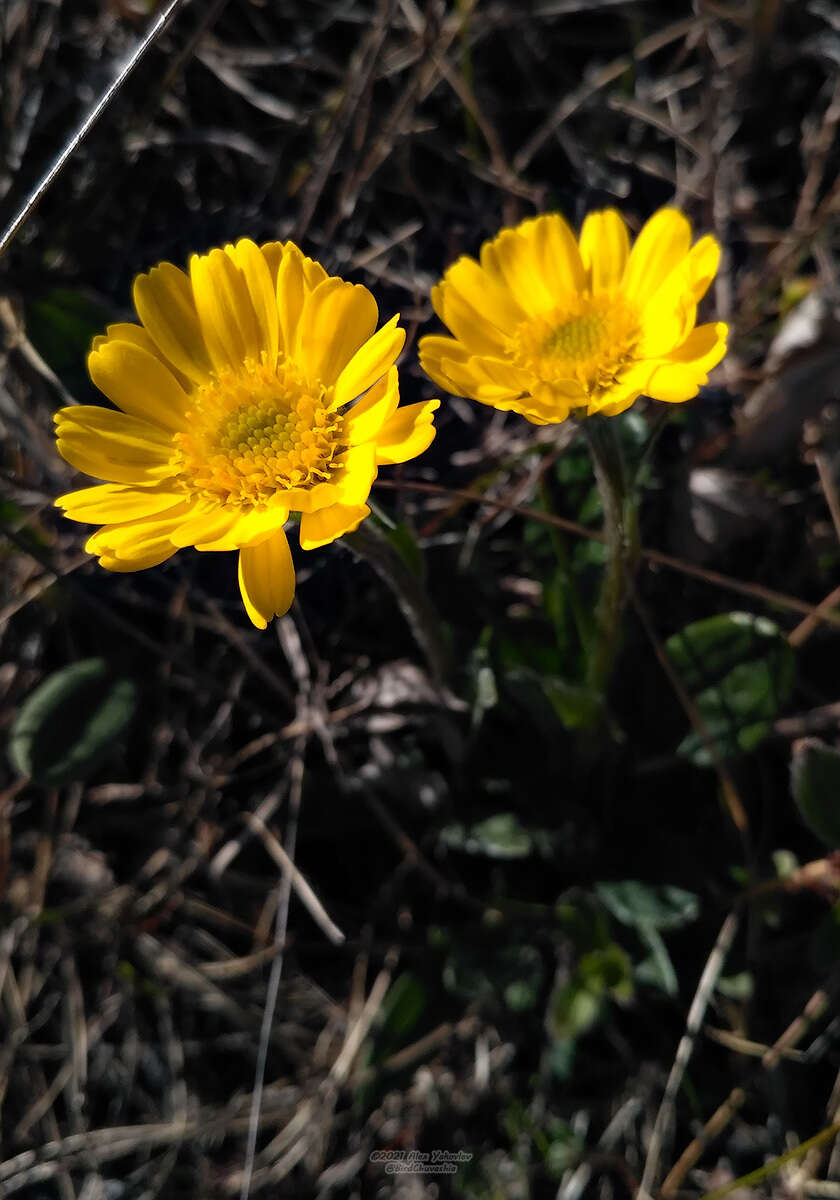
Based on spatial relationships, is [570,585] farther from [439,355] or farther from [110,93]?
[110,93]

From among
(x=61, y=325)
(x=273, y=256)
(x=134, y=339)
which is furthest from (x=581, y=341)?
(x=61, y=325)

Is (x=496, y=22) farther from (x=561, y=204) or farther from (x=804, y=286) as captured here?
(x=804, y=286)

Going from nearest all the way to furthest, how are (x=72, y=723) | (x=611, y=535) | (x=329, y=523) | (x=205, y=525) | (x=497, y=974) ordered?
(x=329, y=523) < (x=205, y=525) < (x=611, y=535) < (x=497, y=974) < (x=72, y=723)

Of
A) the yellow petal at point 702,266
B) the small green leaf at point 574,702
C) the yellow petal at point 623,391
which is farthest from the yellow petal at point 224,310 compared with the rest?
the small green leaf at point 574,702

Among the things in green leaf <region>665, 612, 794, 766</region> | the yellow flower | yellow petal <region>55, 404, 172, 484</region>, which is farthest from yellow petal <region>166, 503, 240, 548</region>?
green leaf <region>665, 612, 794, 766</region>

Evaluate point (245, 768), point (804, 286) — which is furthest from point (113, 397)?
point (804, 286)
